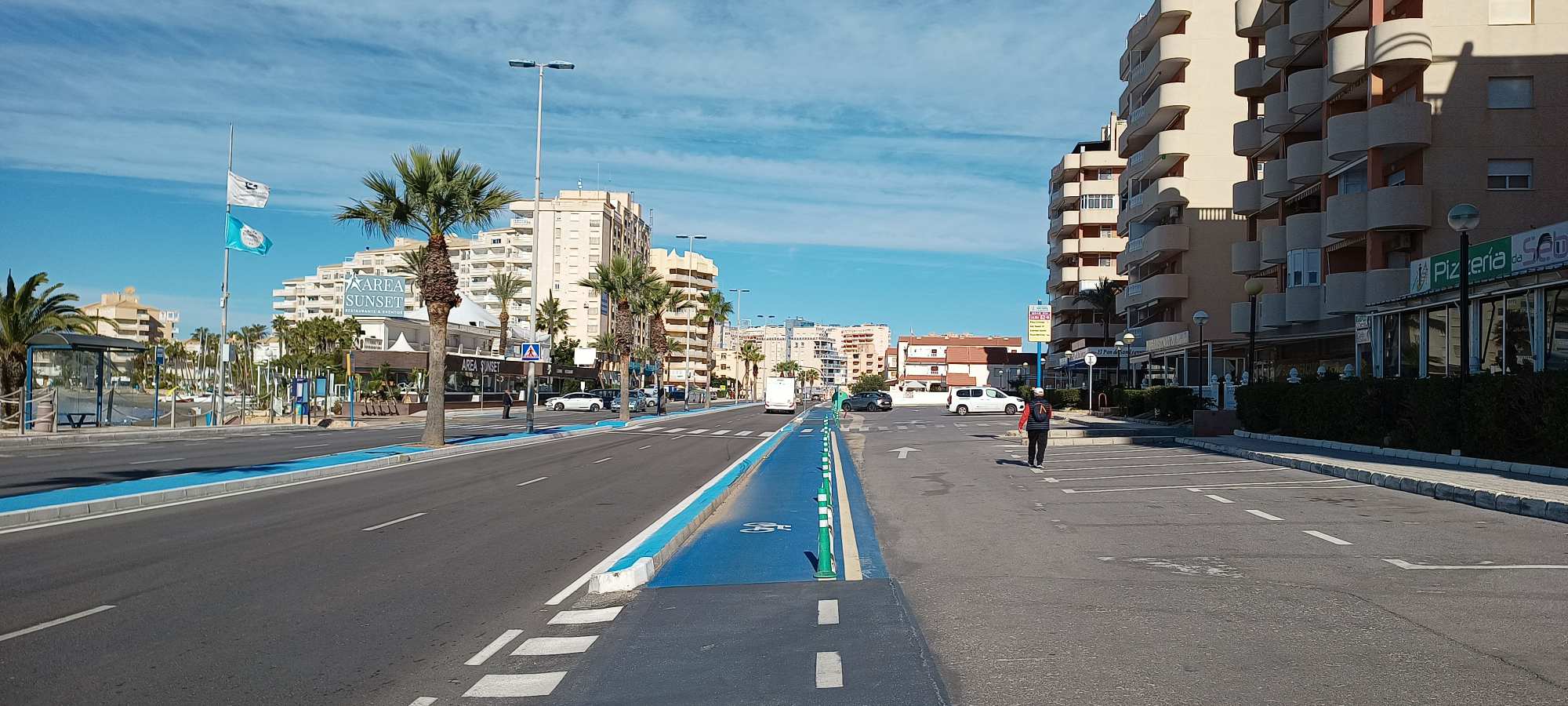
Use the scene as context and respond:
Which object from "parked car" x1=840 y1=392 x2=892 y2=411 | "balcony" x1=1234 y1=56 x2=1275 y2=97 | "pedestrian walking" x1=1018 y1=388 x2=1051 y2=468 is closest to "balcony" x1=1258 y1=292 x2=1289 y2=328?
"balcony" x1=1234 y1=56 x2=1275 y2=97

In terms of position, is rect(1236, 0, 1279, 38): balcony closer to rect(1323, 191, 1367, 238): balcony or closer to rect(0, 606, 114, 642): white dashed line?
rect(1323, 191, 1367, 238): balcony

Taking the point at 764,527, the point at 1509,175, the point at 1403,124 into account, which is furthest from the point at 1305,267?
the point at 764,527

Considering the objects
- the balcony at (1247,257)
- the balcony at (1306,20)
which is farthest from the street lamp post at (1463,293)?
the balcony at (1247,257)

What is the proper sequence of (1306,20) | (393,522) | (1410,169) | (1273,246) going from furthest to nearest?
1. (1273,246)
2. (1306,20)
3. (1410,169)
4. (393,522)

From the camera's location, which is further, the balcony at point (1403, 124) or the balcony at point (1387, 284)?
the balcony at point (1387, 284)

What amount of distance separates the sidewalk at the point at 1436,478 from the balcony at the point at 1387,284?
35.3 feet

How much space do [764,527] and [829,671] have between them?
7032 millimetres

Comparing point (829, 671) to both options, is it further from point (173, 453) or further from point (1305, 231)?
point (1305, 231)

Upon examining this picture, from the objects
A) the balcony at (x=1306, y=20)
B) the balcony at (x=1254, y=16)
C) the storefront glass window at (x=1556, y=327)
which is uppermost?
the balcony at (x=1254, y=16)

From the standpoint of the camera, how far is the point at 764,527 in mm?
13328

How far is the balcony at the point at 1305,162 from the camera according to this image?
38562 mm

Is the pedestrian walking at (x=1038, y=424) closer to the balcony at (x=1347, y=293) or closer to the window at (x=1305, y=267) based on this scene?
the balcony at (x=1347, y=293)

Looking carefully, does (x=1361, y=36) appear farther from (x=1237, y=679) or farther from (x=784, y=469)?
(x=1237, y=679)

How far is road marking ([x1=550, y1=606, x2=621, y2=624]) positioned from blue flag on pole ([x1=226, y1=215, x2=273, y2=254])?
39.8 meters
